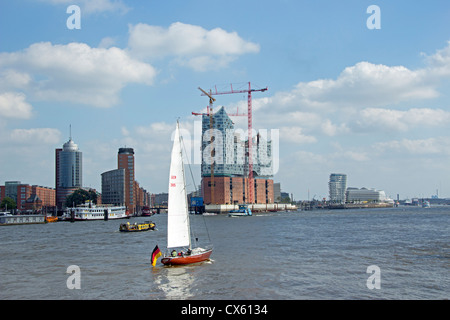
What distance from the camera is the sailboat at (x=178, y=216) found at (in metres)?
37.3

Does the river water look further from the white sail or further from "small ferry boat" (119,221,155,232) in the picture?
"small ferry boat" (119,221,155,232)

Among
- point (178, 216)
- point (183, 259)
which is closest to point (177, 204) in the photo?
point (178, 216)

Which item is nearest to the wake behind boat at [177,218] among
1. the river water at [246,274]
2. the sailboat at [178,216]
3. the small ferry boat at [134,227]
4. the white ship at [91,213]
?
the sailboat at [178,216]

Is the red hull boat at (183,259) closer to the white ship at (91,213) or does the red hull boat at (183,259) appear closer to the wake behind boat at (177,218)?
the wake behind boat at (177,218)

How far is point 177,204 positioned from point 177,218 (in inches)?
53.6

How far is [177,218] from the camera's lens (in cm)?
3831

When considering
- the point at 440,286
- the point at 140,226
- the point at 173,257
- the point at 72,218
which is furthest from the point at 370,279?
the point at 72,218

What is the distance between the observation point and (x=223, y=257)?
43875 millimetres

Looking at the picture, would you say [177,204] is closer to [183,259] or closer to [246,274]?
[183,259]

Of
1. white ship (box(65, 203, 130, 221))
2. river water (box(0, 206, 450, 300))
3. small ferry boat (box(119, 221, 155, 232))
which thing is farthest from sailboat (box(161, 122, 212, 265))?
white ship (box(65, 203, 130, 221))

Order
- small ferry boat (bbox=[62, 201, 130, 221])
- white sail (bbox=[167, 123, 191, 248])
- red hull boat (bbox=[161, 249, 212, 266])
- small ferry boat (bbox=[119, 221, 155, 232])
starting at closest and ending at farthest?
1. white sail (bbox=[167, 123, 191, 248])
2. red hull boat (bbox=[161, 249, 212, 266])
3. small ferry boat (bbox=[119, 221, 155, 232])
4. small ferry boat (bbox=[62, 201, 130, 221])

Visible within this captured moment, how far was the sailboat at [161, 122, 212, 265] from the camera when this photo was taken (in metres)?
37.3
